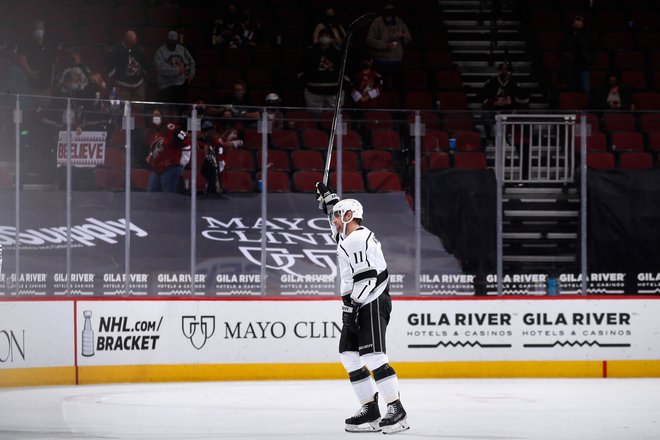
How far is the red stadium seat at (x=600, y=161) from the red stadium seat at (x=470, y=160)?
1.06 m

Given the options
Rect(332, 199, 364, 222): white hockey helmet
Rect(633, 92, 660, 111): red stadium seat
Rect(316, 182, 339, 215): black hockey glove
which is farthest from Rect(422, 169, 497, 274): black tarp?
Rect(633, 92, 660, 111): red stadium seat

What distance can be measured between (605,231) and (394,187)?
6.92 ft

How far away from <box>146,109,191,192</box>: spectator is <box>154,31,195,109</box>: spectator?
2.73 metres

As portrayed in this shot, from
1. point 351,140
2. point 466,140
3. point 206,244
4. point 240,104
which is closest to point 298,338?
point 206,244

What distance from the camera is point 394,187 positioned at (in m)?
11.4

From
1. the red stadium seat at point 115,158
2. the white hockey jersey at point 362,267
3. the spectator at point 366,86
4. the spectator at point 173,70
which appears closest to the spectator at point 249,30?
the spectator at point 173,70

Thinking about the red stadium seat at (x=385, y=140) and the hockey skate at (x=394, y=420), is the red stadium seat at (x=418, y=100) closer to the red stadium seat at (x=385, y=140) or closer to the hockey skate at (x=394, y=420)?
the red stadium seat at (x=385, y=140)

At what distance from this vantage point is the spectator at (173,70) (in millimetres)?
13914

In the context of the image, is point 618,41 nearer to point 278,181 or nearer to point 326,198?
point 278,181

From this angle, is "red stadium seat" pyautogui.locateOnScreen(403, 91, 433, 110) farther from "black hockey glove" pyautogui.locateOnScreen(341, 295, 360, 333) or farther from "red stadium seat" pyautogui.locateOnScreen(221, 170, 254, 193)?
"black hockey glove" pyautogui.locateOnScreen(341, 295, 360, 333)

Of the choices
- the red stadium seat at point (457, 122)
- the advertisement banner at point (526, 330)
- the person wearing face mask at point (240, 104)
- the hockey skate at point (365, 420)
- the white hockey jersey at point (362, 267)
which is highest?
the person wearing face mask at point (240, 104)

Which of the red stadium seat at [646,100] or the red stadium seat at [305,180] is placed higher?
the red stadium seat at [646,100]

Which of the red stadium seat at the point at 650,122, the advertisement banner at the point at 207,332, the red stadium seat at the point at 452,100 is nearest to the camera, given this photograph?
the advertisement banner at the point at 207,332

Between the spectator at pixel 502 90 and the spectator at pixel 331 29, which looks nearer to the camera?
the spectator at pixel 502 90
